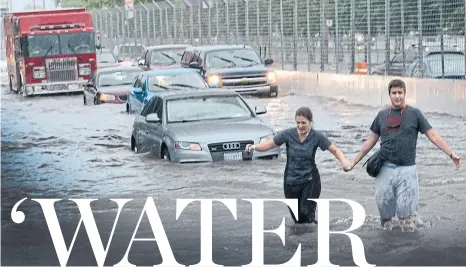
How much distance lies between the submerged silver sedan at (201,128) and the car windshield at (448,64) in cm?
981

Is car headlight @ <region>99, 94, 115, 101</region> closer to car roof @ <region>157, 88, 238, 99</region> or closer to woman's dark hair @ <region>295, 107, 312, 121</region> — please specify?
car roof @ <region>157, 88, 238, 99</region>

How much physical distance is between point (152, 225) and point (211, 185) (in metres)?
3.86

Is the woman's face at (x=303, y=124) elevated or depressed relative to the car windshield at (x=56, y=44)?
elevated

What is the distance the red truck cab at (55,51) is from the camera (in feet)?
151

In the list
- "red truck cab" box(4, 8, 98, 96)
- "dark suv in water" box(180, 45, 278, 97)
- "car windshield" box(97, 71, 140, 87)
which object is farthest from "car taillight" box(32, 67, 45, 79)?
"car windshield" box(97, 71, 140, 87)

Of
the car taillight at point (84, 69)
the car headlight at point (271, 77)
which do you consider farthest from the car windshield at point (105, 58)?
the car headlight at point (271, 77)

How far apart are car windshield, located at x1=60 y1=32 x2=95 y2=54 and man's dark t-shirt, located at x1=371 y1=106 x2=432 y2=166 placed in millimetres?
34967

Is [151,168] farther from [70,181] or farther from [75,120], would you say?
[75,120]

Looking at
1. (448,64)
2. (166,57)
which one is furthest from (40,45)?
(448,64)

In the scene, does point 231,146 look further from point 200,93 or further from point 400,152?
point 400,152

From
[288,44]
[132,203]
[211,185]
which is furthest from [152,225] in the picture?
[288,44]

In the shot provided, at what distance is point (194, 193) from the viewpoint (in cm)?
1705

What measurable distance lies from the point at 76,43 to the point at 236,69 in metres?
10.4

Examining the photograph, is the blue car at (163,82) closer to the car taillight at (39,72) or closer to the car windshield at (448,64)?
the car windshield at (448,64)
